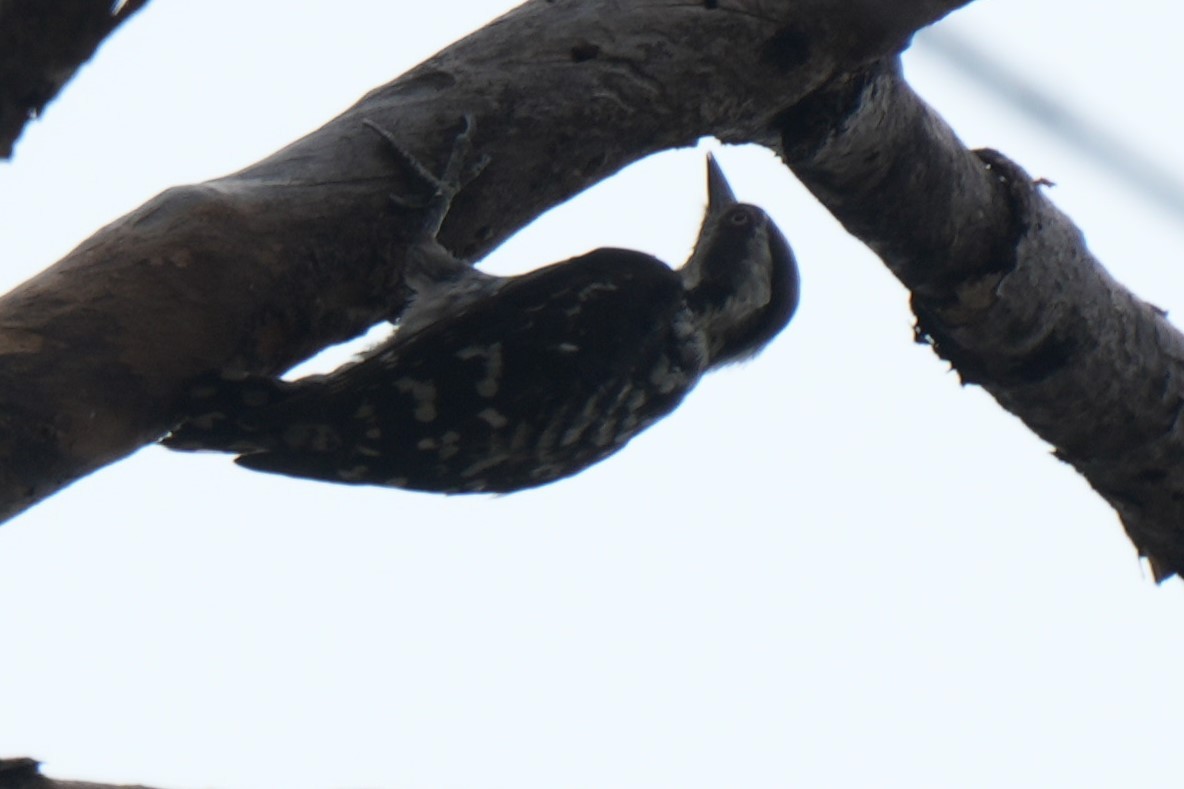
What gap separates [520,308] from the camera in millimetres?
3662

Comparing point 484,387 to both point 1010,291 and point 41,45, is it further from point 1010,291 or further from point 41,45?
point 41,45

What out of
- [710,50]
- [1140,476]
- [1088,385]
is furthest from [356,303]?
[1140,476]

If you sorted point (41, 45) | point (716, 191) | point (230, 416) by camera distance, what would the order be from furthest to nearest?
point (716, 191) → point (230, 416) → point (41, 45)

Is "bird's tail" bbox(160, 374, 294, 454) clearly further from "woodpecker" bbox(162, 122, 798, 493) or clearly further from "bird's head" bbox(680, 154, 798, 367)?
"bird's head" bbox(680, 154, 798, 367)

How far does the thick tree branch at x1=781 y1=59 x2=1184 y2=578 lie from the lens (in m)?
3.93

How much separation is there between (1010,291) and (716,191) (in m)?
1.27

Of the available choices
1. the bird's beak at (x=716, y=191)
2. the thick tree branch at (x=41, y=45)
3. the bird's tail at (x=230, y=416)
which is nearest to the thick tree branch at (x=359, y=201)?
the bird's tail at (x=230, y=416)

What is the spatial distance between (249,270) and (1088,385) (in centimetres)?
285

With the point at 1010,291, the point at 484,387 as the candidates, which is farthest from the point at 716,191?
the point at 484,387

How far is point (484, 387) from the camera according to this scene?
3.51 metres

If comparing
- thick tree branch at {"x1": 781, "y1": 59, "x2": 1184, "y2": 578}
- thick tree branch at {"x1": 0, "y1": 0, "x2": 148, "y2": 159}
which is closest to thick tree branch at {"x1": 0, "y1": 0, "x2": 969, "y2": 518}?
thick tree branch at {"x1": 781, "y1": 59, "x2": 1184, "y2": 578}

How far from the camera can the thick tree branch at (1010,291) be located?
3.93 m

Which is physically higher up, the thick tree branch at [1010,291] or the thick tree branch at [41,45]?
the thick tree branch at [1010,291]

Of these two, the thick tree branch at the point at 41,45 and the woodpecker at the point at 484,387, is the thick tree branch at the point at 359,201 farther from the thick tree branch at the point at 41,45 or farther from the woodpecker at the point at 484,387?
the thick tree branch at the point at 41,45
